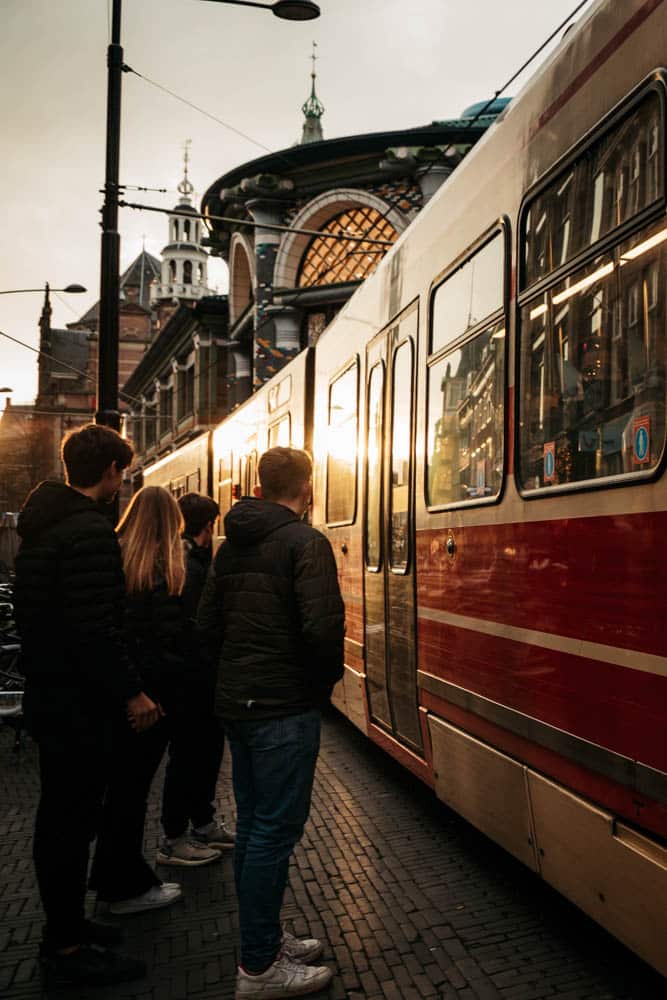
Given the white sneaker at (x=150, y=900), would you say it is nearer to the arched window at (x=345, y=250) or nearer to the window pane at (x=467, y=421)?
the window pane at (x=467, y=421)

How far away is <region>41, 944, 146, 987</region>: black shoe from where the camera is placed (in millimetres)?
3654

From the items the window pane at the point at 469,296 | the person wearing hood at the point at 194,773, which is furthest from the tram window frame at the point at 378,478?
the person wearing hood at the point at 194,773

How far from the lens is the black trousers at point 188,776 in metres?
5.05

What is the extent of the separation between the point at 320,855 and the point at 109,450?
2487 millimetres

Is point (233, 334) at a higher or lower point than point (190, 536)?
higher

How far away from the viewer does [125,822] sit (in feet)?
14.3

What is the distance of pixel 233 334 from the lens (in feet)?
109

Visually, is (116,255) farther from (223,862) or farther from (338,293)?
(338,293)

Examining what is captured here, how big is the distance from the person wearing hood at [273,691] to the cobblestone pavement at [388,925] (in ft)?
0.94

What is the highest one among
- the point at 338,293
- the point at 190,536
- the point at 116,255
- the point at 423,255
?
the point at 338,293

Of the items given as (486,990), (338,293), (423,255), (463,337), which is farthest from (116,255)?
(338,293)

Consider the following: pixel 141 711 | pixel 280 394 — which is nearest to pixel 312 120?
pixel 280 394

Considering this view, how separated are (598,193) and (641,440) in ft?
3.11

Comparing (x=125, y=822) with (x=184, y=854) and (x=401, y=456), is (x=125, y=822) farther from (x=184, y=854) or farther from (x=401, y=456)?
(x=401, y=456)
